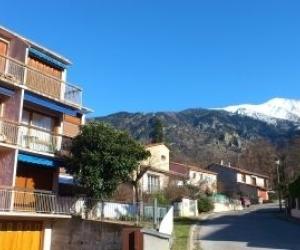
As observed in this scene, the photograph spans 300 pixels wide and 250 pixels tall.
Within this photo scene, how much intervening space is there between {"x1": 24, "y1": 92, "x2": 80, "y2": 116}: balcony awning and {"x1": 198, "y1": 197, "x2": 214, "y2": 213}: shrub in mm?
26035

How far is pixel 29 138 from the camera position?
2691 cm

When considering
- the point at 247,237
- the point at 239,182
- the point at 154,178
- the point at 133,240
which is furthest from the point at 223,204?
the point at 133,240

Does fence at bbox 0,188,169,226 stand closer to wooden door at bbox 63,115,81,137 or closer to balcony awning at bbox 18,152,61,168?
balcony awning at bbox 18,152,61,168

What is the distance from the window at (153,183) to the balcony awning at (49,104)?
2391 cm

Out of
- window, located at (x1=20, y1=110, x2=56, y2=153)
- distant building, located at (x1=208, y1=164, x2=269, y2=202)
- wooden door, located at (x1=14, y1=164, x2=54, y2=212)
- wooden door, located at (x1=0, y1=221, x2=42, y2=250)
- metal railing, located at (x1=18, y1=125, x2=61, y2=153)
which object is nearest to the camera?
wooden door, located at (x1=0, y1=221, x2=42, y2=250)

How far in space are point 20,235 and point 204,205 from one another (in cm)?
3103

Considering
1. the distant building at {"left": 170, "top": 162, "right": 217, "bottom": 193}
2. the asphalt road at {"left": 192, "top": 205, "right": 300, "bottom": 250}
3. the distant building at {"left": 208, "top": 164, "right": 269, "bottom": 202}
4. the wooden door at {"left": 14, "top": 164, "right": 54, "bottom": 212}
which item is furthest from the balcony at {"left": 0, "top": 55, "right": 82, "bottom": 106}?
the distant building at {"left": 208, "top": 164, "right": 269, "bottom": 202}

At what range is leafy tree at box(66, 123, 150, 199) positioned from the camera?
26.4 meters

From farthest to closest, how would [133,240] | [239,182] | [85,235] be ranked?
[239,182]
[85,235]
[133,240]

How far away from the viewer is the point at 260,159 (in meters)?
119

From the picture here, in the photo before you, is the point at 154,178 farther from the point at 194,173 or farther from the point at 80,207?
the point at 80,207

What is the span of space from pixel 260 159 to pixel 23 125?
99.6 meters

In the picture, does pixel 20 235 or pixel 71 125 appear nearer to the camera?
pixel 20 235

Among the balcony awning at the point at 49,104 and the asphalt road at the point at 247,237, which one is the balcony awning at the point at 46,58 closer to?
the balcony awning at the point at 49,104
